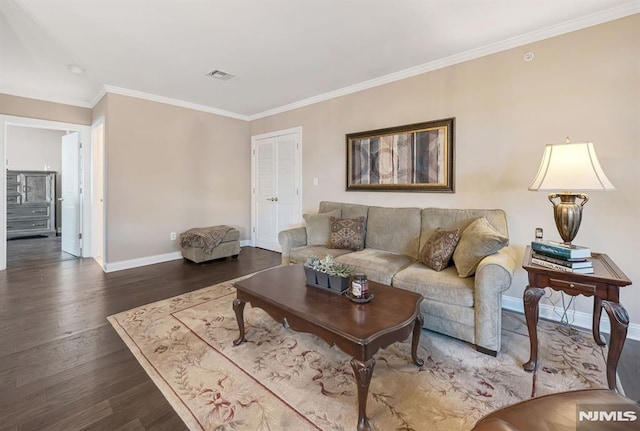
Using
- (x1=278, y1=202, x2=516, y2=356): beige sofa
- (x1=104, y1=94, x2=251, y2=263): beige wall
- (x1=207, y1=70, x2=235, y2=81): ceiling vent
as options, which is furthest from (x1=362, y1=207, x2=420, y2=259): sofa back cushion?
(x1=104, y1=94, x2=251, y2=263): beige wall

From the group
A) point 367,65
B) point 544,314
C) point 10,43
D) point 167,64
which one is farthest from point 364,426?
point 10,43

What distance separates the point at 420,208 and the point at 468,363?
1.70m

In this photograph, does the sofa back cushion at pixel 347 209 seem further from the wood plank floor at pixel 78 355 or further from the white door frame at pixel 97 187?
the white door frame at pixel 97 187

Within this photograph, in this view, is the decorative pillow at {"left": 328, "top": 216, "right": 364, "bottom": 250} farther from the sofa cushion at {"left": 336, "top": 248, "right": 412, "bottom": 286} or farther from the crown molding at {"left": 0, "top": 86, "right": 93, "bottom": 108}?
the crown molding at {"left": 0, "top": 86, "right": 93, "bottom": 108}

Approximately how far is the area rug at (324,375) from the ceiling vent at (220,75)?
273cm

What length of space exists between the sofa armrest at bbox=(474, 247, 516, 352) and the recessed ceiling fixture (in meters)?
4.53

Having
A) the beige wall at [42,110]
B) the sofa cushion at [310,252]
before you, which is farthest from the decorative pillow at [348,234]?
the beige wall at [42,110]

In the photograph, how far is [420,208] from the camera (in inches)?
128

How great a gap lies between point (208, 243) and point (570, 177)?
405cm

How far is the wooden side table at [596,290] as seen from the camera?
160 centimetres

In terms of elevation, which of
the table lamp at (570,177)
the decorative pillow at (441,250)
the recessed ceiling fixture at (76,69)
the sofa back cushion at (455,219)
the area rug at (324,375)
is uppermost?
the recessed ceiling fixture at (76,69)

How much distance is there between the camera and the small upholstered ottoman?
168 inches

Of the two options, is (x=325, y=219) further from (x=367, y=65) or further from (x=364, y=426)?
(x=364, y=426)

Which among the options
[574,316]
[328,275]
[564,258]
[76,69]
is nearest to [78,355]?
[328,275]
